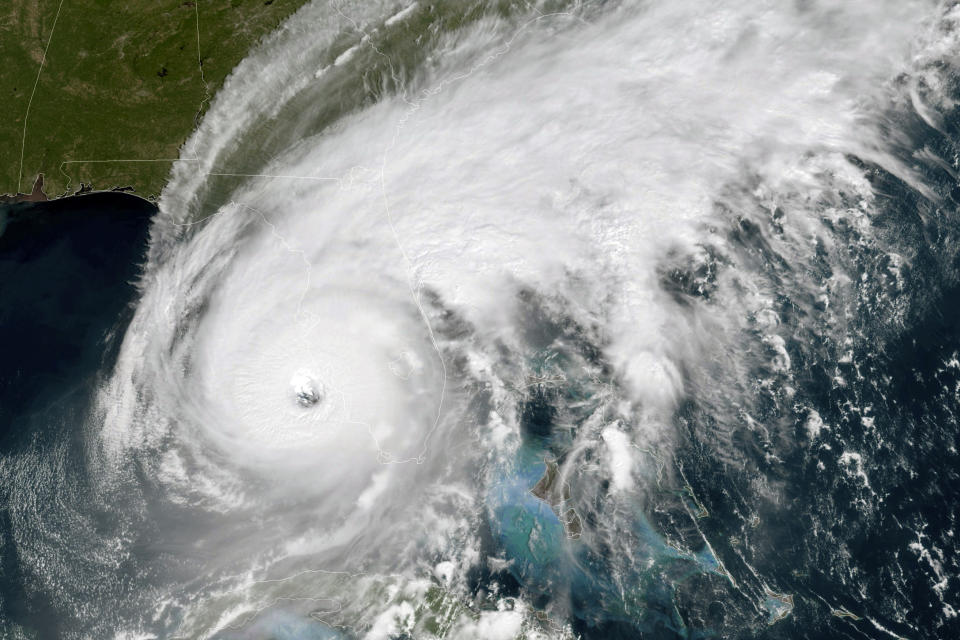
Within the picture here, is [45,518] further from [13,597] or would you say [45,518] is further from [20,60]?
[20,60]

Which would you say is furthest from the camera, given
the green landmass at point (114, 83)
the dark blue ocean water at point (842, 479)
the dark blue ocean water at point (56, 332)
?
the green landmass at point (114, 83)

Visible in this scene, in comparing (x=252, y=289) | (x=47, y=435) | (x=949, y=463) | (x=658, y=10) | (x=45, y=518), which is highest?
(x=658, y=10)

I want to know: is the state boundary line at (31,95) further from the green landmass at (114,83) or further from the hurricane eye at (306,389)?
the hurricane eye at (306,389)

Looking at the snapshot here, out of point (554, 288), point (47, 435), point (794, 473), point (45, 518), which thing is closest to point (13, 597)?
point (45, 518)

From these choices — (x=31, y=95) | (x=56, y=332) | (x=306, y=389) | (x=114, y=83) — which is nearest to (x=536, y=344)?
(x=306, y=389)

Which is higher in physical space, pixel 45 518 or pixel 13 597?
pixel 45 518

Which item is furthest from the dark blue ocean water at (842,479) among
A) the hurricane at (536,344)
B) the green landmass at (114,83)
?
the green landmass at (114,83)

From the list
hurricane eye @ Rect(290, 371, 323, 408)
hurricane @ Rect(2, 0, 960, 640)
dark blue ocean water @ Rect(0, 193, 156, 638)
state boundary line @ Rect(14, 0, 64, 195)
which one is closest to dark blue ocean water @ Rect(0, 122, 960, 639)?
hurricane @ Rect(2, 0, 960, 640)
